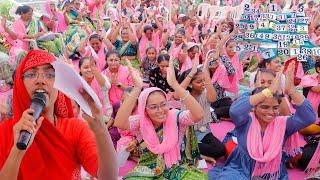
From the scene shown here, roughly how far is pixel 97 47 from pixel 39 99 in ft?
15.8

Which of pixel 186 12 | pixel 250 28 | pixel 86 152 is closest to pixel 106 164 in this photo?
pixel 86 152

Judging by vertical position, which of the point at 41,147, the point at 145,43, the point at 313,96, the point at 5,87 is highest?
the point at 41,147

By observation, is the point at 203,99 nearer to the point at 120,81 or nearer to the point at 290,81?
the point at 120,81

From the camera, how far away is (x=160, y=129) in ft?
9.68

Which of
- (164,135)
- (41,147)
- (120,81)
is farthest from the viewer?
(120,81)

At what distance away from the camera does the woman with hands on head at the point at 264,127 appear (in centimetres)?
283

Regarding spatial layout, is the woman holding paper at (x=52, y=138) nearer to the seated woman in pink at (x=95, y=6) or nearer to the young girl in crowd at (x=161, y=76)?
the young girl in crowd at (x=161, y=76)

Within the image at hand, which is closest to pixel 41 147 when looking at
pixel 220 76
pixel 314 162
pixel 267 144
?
pixel 267 144

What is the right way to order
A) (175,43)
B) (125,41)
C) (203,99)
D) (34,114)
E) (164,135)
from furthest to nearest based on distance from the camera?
(125,41) → (175,43) → (203,99) → (164,135) → (34,114)

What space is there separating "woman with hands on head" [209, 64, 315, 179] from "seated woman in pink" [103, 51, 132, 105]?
6.50 feet

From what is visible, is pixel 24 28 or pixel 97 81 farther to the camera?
pixel 24 28

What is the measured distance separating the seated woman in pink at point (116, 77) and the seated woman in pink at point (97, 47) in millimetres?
642

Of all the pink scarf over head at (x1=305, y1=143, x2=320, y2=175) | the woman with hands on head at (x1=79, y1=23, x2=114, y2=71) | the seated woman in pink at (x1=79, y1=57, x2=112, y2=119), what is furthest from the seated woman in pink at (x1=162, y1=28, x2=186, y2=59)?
the pink scarf over head at (x1=305, y1=143, x2=320, y2=175)

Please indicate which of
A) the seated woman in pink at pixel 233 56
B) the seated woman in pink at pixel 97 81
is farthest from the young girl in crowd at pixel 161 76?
the seated woman in pink at pixel 233 56
